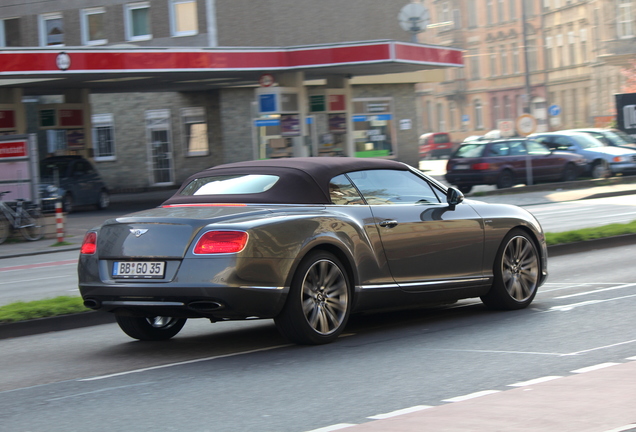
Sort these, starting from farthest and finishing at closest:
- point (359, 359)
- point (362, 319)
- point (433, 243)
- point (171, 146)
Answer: point (171, 146), point (362, 319), point (433, 243), point (359, 359)

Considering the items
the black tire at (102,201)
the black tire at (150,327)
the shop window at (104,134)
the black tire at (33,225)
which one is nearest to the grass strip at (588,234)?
the black tire at (150,327)

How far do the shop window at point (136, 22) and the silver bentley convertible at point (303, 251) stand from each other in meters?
34.3

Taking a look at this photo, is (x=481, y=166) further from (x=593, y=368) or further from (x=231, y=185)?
(x=593, y=368)

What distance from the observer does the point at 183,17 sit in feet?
133

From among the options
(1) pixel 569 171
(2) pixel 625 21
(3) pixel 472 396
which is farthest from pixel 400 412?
(2) pixel 625 21

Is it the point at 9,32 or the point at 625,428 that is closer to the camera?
the point at 625,428

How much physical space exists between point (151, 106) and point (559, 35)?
144 feet

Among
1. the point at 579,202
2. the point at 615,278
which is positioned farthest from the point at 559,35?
the point at 615,278

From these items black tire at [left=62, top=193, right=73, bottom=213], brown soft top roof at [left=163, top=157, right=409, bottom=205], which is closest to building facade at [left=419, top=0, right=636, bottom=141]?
black tire at [left=62, top=193, right=73, bottom=213]

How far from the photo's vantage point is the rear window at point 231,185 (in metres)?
8.00

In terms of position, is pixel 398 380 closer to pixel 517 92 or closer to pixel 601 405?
pixel 601 405

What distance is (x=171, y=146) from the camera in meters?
44.2

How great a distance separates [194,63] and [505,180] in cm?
1007

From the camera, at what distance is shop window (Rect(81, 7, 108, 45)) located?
42.4 m
